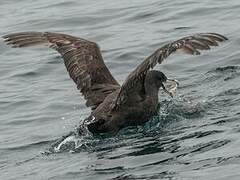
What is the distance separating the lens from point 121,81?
39.8 feet

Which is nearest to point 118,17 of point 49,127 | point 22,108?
point 22,108

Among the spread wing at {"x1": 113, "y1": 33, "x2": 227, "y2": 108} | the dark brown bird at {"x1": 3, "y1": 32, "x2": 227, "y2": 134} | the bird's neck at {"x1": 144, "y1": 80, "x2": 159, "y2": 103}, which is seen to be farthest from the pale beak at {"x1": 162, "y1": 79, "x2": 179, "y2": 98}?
the spread wing at {"x1": 113, "y1": 33, "x2": 227, "y2": 108}

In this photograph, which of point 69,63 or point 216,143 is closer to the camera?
point 216,143

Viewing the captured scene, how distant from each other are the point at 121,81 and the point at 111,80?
1.63 m

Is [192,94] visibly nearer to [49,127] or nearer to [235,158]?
[49,127]

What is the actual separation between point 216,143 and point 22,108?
148 inches

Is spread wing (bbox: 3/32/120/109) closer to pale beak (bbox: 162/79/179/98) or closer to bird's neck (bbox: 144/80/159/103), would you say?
bird's neck (bbox: 144/80/159/103)

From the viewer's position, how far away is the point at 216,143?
28.2 ft

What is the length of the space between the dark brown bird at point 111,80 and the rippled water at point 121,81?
0.56 ft

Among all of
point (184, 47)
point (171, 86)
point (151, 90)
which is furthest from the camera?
point (171, 86)

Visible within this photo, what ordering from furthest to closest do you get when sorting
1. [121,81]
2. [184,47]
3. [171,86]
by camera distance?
[121,81]
[171,86]
[184,47]

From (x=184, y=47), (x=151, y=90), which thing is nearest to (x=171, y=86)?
(x=151, y=90)

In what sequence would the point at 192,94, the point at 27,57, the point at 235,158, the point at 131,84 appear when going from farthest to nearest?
the point at 27,57 → the point at 192,94 → the point at 131,84 → the point at 235,158

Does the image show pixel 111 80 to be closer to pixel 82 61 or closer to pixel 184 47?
pixel 82 61
